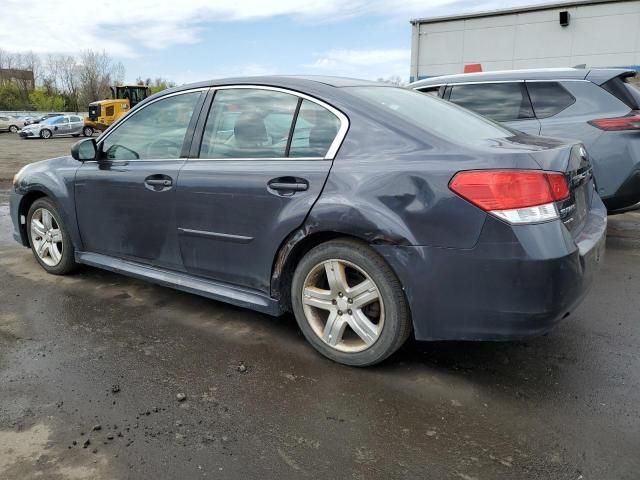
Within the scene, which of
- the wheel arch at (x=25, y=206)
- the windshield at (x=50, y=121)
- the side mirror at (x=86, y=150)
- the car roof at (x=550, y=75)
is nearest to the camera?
the side mirror at (x=86, y=150)

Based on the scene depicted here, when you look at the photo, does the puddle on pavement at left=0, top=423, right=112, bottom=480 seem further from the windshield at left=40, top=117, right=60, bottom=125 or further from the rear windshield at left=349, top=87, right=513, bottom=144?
the windshield at left=40, top=117, right=60, bottom=125

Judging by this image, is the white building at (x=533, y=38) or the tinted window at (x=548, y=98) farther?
the white building at (x=533, y=38)

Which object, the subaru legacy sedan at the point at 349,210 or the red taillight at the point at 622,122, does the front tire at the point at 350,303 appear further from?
the red taillight at the point at 622,122

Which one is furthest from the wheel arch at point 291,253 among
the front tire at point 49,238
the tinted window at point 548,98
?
the tinted window at point 548,98

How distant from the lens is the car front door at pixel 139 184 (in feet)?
11.9

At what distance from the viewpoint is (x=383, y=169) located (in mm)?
2729

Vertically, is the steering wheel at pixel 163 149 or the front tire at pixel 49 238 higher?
the steering wheel at pixel 163 149

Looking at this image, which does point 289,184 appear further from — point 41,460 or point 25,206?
point 25,206

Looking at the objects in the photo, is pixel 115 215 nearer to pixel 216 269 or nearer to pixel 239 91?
pixel 216 269

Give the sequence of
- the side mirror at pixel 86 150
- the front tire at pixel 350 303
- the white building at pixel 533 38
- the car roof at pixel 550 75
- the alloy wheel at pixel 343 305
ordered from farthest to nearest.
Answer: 1. the white building at pixel 533 38
2. the car roof at pixel 550 75
3. the side mirror at pixel 86 150
4. the alloy wheel at pixel 343 305
5. the front tire at pixel 350 303

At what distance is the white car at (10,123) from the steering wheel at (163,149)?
138 feet

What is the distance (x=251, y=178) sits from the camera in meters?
3.16

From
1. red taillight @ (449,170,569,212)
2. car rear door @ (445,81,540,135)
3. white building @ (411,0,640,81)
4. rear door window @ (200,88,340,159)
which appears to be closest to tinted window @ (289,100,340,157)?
rear door window @ (200,88,340,159)

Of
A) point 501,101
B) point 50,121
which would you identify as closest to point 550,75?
point 501,101
